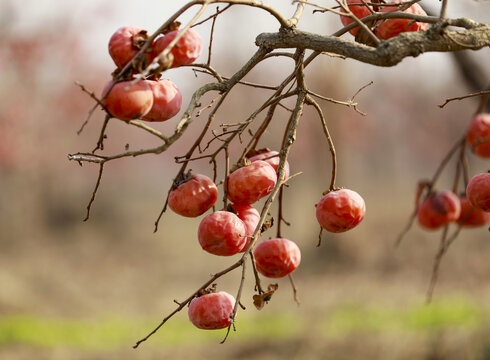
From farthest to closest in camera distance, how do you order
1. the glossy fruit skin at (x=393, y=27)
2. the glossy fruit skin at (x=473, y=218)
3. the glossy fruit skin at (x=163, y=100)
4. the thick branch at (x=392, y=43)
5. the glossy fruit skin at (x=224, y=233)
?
1. the glossy fruit skin at (x=473, y=218)
2. the glossy fruit skin at (x=393, y=27)
3. the glossy fruit skin at (x=224, y=233)
4. the glossy fruit skin at (x=163, y=100)
5. the thick branch at (x=392, y=43)

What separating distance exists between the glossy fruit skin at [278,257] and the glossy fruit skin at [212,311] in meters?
0.14

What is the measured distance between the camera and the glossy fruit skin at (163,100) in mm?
1117

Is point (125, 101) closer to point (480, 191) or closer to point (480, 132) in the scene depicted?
point (480, 191)

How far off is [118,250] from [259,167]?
12241mm

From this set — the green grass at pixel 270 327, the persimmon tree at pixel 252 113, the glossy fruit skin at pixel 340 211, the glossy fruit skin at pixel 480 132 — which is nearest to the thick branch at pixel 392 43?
the persimmon tree at pixel 252 113

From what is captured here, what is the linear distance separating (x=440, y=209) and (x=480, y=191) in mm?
776

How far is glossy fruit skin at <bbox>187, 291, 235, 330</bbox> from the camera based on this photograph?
48.8 inches

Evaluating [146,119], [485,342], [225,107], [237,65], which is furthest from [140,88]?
[225,107]

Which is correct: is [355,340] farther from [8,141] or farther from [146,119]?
[8,141]

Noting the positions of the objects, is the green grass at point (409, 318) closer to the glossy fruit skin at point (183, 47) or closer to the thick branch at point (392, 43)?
the thick branch at point (392, 43)

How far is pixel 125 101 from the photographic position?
986 millimetres

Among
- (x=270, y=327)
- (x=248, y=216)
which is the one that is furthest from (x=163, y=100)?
(x=270, y=327)

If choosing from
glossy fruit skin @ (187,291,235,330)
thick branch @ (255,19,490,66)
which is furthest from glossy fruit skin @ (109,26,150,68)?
glossy fruit skin @ (187,291,235,330)

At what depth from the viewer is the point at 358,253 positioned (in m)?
10.2
